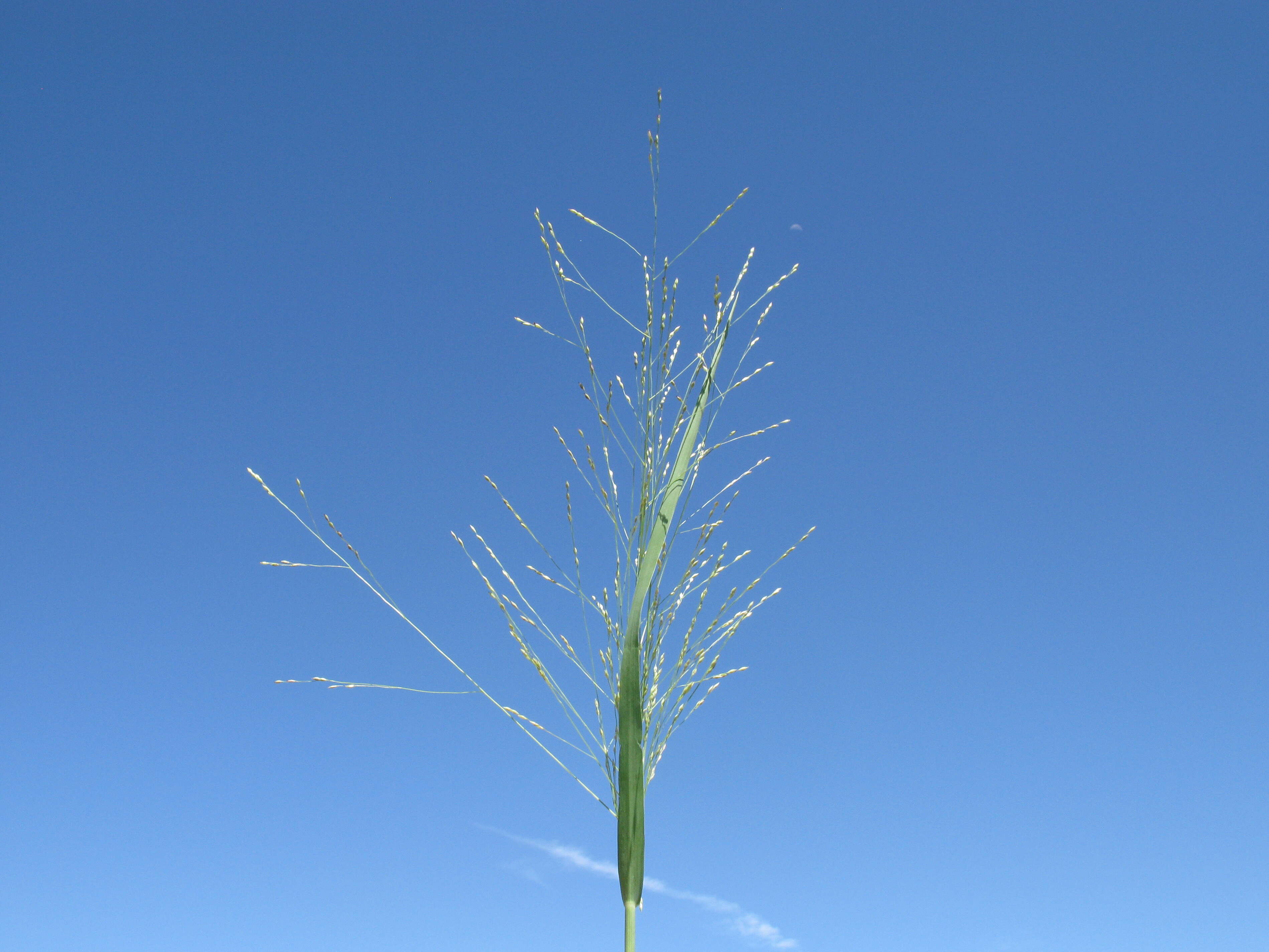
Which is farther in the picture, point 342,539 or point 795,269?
point 795,269

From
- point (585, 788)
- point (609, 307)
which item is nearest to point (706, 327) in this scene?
point (609, 307)

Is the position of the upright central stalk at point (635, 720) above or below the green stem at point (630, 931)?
above

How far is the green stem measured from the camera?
1396 millimetres

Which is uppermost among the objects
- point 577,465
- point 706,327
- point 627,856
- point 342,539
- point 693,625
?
point 706,327

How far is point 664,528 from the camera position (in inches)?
63.7

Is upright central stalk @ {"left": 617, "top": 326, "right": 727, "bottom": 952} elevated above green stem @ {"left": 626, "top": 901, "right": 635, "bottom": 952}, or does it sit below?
above

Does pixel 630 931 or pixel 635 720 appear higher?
pixel 635 720

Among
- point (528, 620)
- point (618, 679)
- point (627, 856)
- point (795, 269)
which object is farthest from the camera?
point (795, 269)

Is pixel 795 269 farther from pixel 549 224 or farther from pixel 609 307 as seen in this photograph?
pixel 549 224

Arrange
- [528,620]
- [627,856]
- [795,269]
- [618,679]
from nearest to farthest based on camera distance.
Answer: [627,856] → [618,679] → [528,620] → [795,269]

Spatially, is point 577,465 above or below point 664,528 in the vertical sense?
above

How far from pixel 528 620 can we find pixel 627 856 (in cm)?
47

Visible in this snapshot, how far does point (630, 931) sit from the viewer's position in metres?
1.40

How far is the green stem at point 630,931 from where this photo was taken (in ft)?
4.58
